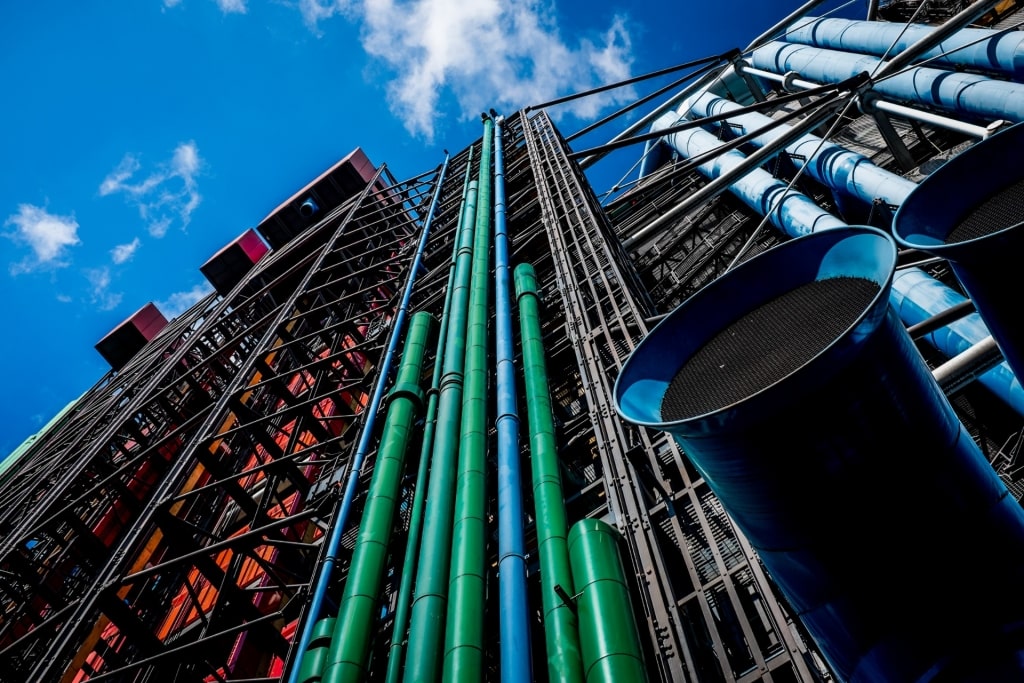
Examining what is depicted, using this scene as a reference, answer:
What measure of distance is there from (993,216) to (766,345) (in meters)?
1.60

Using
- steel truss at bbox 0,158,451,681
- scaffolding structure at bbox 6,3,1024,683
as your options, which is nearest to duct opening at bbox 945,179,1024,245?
scaffolding structure at bbox 6,3,1024,683

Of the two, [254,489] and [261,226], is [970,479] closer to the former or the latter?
[254,489]

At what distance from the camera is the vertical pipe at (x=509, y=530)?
485cm

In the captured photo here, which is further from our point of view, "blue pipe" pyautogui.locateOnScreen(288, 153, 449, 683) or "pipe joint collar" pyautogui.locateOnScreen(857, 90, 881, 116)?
"pipe joint collar" pyautogui.locateOnScreen(857, 90, 881, 116)

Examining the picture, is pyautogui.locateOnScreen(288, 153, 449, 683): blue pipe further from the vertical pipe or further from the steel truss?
the vertical pipe

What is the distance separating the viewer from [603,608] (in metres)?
4.66

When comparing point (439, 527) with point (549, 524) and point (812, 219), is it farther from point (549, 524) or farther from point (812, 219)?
point (812, 219)

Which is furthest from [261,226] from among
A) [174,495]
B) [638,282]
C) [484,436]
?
[484,436]

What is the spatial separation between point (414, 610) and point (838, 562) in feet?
13.7

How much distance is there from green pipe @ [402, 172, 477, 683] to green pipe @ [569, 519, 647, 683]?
1450mm

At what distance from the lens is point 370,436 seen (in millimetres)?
10320

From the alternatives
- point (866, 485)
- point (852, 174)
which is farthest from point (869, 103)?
point (866, 485)

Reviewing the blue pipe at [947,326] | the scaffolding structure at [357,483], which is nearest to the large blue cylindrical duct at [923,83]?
the scaffolding structure at [357,483]

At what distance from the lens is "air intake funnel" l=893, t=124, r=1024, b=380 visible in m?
3.23
